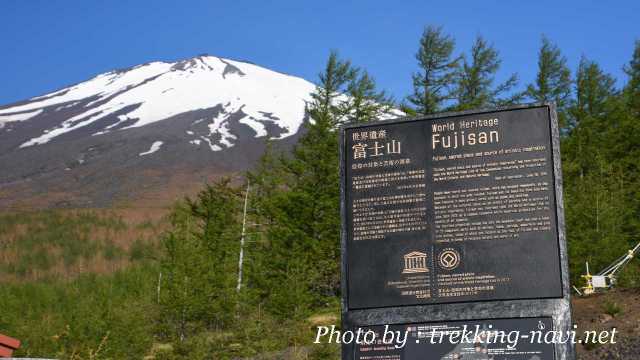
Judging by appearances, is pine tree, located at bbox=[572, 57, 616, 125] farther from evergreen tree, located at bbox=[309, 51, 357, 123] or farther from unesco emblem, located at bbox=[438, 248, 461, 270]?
unesco emblem, located at bbox=[438, 248, 461, 270]

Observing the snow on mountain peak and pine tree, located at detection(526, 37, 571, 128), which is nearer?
pine tree, located at detection(526, 37, 571, 128)

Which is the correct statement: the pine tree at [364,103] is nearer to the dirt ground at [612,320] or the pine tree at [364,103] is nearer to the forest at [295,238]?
the forest at [295,238]

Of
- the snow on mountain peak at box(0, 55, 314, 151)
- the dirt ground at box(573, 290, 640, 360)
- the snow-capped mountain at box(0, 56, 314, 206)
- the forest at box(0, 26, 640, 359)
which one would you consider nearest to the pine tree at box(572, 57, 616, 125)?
the forest at box(0, 26, 640, 359)

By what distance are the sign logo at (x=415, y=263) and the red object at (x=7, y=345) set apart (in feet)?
17.3

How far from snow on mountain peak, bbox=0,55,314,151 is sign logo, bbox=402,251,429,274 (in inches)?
4334

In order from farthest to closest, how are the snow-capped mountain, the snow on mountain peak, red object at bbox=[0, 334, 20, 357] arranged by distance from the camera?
the snow on mountain peak < the snow-capped mountain < red object at bbox=[0, 334, 20, 357]

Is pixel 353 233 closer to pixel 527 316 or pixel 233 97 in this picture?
pixel 527 316

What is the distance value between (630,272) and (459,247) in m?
12.9

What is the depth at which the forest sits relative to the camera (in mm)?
23766

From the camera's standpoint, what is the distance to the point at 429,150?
989 cm

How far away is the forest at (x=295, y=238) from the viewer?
23.8m

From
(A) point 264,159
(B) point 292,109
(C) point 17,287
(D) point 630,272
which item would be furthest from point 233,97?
(D) point 630,272

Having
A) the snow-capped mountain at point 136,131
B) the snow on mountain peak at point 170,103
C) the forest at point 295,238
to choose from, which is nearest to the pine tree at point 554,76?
the forest at point 295,238

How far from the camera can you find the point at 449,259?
9.29m
